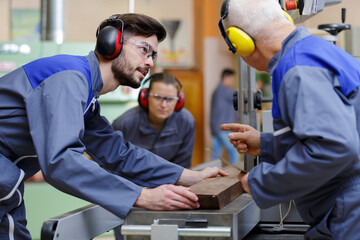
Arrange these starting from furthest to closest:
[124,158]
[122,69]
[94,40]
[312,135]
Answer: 1. [94,40]
2. [124,158]
3. [122,69]
4. [312,135]

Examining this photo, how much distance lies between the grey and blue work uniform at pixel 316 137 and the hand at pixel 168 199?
210 mm

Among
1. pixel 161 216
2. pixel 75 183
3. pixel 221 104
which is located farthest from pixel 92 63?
pixel 221 104

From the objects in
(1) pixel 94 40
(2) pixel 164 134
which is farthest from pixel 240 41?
(1) pixel 94 40

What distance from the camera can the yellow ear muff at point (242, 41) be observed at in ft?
3.79

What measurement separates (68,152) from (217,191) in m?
0.41

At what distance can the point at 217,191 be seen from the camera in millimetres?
1262

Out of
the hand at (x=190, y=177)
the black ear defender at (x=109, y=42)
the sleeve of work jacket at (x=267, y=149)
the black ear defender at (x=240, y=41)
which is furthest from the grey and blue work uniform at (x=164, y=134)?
the black ear defender at (x=240, y=41)

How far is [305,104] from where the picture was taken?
973 mm

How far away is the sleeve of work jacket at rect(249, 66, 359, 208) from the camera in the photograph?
37.4 inches

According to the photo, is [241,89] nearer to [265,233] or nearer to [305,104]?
[265,233]

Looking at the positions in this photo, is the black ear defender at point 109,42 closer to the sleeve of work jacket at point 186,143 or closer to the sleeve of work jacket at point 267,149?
the sleeve of work jacket at point 267,149

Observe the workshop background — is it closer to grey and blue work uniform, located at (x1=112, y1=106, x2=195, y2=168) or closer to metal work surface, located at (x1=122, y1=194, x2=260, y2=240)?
grey and blue work uniform, located at (x1=112, y1=106, x2=195, y2=168)

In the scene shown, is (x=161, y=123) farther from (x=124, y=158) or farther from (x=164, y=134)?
(x=124, y=158)

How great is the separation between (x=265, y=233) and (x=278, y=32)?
2.48 feet
